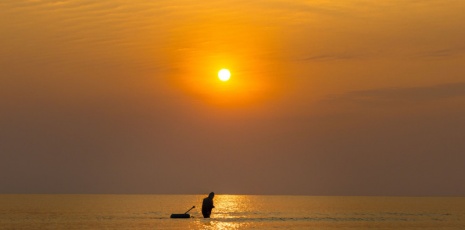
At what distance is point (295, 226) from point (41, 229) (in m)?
30.7

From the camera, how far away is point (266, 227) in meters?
98.7

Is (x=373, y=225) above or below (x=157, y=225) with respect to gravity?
above

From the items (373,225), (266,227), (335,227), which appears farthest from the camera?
(373,225)

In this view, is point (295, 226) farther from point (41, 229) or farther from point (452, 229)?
point (41, 229)

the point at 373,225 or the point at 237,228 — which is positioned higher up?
the point at 373,225

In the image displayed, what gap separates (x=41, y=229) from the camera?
92125 mm

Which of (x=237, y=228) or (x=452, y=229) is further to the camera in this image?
(x=452, y=229)

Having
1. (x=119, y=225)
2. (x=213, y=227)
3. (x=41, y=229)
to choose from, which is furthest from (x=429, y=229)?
(x=41, y=229)

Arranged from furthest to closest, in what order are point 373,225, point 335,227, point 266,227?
point 373,225 → point 335,227 → point 266,227

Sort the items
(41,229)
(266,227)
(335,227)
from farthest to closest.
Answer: (335,227) → (266,227) → (41,229)

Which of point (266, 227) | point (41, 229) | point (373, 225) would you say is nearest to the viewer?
point (41, 229)

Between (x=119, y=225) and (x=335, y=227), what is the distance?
27.1 m

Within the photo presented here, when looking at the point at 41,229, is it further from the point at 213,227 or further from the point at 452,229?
the point at 452,229

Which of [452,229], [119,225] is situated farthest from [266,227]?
[452,229]
